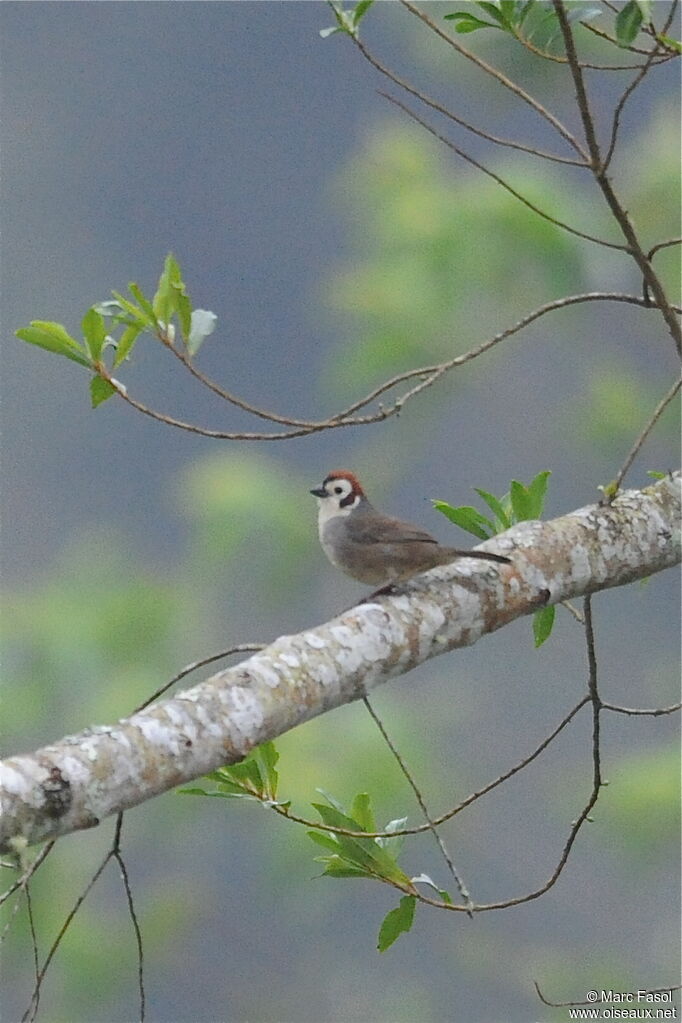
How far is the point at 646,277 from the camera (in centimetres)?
144

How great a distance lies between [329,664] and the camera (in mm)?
1177

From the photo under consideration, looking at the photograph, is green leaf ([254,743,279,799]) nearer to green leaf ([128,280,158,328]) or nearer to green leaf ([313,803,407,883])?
green leaf ([313,803,407,883])

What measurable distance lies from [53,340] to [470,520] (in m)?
0.63

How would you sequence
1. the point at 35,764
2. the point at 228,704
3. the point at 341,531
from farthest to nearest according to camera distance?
the point at 341,531 < the point at 228,704 < the point at 35,764

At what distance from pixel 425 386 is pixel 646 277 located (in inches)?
12.8

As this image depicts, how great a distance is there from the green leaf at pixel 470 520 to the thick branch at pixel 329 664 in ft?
0.27

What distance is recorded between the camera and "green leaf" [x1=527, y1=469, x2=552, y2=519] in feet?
5.25

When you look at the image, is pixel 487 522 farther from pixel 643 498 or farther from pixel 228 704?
pixel 228 704

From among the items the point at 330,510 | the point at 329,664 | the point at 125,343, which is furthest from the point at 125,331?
the point at 330,510

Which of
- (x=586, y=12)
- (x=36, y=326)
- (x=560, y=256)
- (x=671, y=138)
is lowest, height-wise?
(x=36, y=326)

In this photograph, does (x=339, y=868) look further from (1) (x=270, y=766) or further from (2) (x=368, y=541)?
(2) (x=368, y=541)

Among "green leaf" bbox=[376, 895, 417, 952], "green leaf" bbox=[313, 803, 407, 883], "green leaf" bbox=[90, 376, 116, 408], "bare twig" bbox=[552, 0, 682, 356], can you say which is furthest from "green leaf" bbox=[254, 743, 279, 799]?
"bare twig" bbox=[552, 0, 682, 356]

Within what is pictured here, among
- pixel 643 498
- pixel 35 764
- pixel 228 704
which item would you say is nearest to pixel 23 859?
pixel 35 764

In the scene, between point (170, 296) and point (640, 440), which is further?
point (640, 440)
